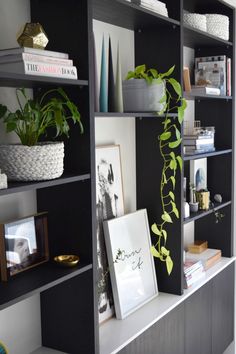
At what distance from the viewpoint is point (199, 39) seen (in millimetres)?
2734

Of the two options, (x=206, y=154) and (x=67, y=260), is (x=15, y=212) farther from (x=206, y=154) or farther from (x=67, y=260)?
(x=206, y=154)

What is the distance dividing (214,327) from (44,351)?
50.1 inches

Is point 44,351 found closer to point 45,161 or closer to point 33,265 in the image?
point 33,265

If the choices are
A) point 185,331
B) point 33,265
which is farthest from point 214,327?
point 33,265

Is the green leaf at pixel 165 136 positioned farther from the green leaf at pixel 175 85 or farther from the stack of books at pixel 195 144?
the stack of books at pixel 195 144

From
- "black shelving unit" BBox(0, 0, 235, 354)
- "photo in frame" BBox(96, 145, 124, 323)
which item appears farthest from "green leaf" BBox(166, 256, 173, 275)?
"photo in frame" BBox(96, 145, 124, 323)

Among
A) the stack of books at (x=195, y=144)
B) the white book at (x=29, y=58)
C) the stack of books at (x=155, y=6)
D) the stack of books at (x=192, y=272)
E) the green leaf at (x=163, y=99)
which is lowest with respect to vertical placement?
the stack of books at (x=192, y=272)

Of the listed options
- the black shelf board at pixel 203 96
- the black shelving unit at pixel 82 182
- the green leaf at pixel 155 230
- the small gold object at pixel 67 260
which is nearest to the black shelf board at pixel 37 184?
the black shelving unit at pixel 82 182

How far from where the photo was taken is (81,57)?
5.64ft

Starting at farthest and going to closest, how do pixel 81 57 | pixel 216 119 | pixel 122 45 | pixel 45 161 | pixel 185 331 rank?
1. pixel 216 119
2. pixel 185 331
3. pixel 122 45
4. pixel 81 57
5. pixel 45 161

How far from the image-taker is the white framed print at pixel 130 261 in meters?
2.18

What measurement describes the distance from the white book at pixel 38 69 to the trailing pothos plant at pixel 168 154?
67 centimetres

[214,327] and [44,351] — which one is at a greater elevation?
[44,351]

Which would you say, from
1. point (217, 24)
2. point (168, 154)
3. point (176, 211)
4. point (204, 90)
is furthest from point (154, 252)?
point (217, 24)
